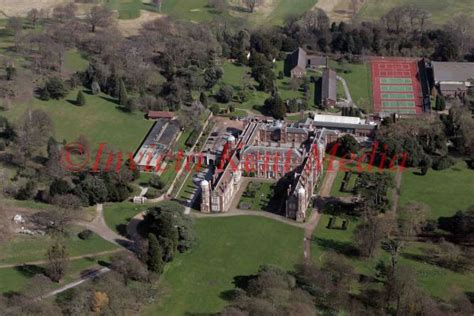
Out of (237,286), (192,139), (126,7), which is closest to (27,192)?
(192,139)

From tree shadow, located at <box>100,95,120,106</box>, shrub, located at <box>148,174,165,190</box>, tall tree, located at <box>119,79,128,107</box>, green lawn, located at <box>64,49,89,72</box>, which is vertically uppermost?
green lawn, located at <box>64,49,89,72</box>

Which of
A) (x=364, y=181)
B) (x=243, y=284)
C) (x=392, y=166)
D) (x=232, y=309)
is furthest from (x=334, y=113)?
(x=232, y=309)

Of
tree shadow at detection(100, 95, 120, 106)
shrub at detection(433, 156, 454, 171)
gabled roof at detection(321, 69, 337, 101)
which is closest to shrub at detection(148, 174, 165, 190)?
tree shadow at detection(100, 95, 120, 106)

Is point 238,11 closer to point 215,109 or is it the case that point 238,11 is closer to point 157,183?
point 215,109

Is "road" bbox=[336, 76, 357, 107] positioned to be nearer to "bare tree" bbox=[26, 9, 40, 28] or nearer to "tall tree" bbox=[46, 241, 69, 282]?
"bare tree" bbox=[26, 9, 40, 28]

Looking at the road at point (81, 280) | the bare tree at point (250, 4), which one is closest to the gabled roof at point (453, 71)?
the bare tree at point (250, 4)

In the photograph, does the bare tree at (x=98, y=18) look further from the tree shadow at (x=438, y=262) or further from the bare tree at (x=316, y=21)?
the tree shadow at (x=438, y=262)

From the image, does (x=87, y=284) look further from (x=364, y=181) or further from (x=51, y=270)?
(x=364, y=181)
